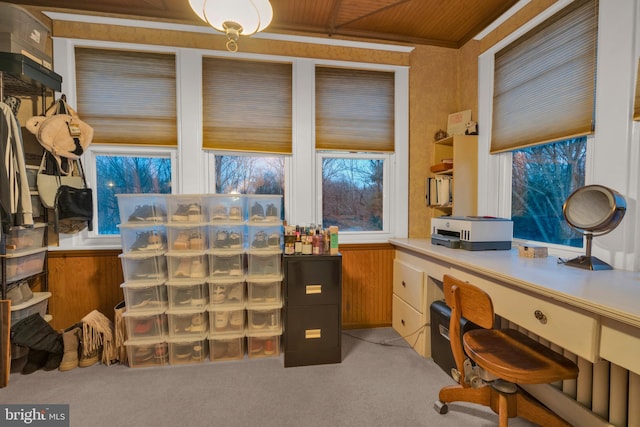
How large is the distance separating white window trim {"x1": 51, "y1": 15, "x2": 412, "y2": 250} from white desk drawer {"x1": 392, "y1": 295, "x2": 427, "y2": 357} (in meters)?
0.64

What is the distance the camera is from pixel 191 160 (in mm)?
2512

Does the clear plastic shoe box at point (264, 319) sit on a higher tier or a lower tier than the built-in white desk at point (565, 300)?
lower

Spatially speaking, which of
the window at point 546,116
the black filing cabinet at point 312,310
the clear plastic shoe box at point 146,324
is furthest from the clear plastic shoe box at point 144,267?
the window at point 546,116

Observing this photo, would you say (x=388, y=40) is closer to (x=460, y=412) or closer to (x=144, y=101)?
(x=144, y=101)

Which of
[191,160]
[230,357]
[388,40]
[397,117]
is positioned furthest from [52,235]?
[388,40]

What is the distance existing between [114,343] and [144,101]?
1952 mm

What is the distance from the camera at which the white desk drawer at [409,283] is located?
2.25m

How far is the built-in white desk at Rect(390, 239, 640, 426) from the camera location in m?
1.02

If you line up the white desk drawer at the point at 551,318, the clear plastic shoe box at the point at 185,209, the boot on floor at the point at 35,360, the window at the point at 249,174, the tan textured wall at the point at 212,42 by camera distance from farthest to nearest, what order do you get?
the window at the point at 249,174
the tan textured wall at the point at 212,42
the clear plastic shoe box at the point at 185,209
the boot on floor at the point at 35,360
the white desk drawer at the point at 551,318

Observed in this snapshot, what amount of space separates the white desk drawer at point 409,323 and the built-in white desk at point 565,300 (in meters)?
0.44

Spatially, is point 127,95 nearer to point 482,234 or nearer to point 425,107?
point 425,107

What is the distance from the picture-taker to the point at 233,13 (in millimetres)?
1308

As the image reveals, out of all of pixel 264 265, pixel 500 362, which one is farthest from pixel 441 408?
pixel 264 265

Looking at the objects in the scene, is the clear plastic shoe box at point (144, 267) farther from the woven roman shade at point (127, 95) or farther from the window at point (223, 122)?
the woven roman shade at point (127, 95)
